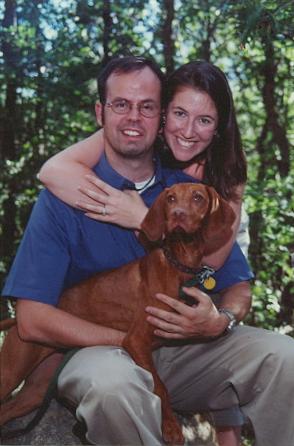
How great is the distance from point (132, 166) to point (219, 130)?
546 mm

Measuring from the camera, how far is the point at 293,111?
686 centimetres

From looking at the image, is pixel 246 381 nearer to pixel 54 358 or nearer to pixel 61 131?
pixel 54 358

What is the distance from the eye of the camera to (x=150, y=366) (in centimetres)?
274

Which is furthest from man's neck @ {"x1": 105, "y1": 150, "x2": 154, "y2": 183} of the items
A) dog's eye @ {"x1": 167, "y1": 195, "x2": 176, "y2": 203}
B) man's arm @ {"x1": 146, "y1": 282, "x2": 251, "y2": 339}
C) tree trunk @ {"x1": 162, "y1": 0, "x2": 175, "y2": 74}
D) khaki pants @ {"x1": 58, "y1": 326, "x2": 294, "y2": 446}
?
tree trunk @ {"x1": 162, "y1": 0, "x2": 175, "y2": 74}

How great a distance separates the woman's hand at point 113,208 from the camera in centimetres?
296

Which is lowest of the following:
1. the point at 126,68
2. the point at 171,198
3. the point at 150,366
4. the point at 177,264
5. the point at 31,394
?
the point at 31,394

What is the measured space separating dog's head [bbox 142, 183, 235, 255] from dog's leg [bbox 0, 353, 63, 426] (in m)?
0.79

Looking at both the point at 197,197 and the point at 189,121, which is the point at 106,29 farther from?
the point at 197,197

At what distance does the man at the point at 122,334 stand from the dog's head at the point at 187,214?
0.91ft

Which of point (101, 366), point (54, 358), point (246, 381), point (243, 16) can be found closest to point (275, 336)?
point (246, 381)

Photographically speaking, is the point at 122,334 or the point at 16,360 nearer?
the point at 122,334

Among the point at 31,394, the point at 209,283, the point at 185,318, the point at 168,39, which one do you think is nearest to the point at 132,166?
the point at 209,283

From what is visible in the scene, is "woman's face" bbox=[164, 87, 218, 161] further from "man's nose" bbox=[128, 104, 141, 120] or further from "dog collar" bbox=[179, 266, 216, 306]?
"dog collar" bbox=[179, 266, 216, 306]

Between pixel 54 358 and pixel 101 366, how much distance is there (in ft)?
1.96
